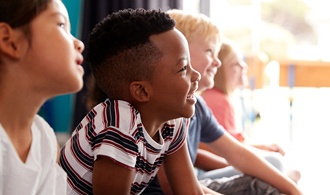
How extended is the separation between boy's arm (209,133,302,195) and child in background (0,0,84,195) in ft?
2.96

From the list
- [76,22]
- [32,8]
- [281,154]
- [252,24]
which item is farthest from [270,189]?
[252,24]

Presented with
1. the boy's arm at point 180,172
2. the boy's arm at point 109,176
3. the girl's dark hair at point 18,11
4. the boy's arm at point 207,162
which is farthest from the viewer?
the boy's arm at point 207,162

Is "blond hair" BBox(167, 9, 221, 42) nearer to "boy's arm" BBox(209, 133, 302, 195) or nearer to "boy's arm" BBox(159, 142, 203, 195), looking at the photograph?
"boy's arm" BBox(209, 133, 302, 195)

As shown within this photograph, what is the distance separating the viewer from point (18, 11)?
958 mm

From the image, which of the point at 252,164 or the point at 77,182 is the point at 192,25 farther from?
the point at 77,182

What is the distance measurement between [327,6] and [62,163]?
4351 millimetres

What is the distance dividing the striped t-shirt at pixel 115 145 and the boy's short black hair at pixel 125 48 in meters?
0.06

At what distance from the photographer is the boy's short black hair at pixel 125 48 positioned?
1.28 meters

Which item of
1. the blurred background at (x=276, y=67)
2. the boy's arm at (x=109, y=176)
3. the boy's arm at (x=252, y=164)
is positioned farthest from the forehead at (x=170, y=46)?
the blurred background at (x=276, y=67)

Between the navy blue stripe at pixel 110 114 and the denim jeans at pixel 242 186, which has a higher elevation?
the navy blue stripe at pixel 110 114

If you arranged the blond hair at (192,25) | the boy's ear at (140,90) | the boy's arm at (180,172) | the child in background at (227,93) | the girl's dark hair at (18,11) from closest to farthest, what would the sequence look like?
the girl's dark hair at (18,11) < the boy's ear at (140,90) < the boy's arm at (180,172) < the blond hair at (192,25) < the child in background at (227,93)

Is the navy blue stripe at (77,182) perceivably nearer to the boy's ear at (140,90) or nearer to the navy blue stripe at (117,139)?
the navy blue stripe at (117,139)

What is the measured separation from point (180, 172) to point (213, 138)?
0.43m

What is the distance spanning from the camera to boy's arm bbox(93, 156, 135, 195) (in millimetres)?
1200
